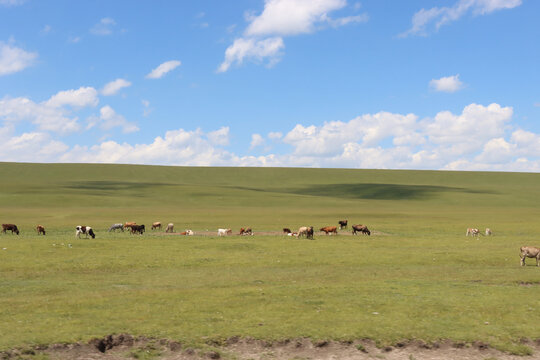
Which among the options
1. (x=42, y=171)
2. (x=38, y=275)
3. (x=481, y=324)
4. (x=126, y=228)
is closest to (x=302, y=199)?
(x=126, y=228)

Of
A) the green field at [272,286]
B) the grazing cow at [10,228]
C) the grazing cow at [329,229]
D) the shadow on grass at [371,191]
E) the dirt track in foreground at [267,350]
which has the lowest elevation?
the dirt track in foreground at [267,350]

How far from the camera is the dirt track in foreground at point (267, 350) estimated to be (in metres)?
15.5

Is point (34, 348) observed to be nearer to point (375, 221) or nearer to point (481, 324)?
point (481, 324)

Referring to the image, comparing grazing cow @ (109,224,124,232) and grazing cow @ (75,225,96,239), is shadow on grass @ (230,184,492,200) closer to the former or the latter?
grazing cow @ (109,224,124,232)

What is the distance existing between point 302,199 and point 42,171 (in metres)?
103

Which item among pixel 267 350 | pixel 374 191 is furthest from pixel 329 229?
pixel 374 191

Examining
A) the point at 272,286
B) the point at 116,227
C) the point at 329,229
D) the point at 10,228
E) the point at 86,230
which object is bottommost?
the point at 272,286

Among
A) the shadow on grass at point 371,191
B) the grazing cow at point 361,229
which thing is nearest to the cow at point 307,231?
the grazing cow at point 361,229

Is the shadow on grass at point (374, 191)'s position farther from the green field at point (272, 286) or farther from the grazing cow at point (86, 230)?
the grazing cow at point (86, 230)

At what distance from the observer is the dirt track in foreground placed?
15.5 metres

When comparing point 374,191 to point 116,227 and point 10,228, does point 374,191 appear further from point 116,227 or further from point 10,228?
point 10,228

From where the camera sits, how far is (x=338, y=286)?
2356 cm

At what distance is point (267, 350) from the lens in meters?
16.0

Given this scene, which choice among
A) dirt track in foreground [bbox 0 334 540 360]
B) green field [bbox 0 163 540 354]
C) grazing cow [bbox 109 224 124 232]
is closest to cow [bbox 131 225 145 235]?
grazing cow [bbox 109 224 124 232]
